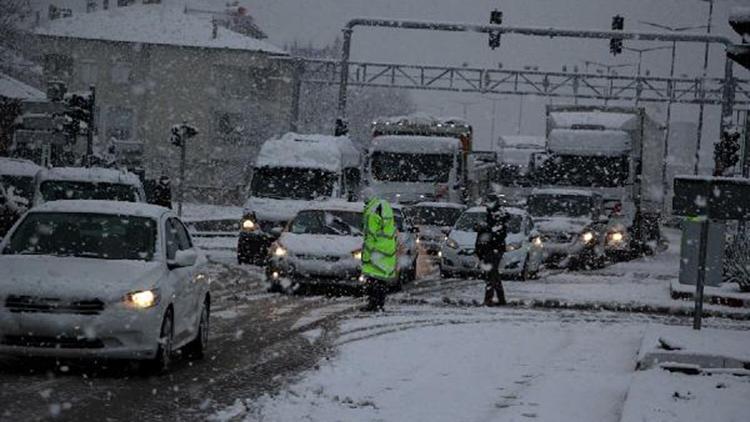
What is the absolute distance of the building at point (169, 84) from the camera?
266 ft

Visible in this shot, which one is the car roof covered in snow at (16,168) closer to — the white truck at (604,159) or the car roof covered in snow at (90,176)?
the car roof covered in snow at (90,176)

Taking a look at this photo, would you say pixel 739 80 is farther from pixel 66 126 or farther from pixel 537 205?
pixel 66 126

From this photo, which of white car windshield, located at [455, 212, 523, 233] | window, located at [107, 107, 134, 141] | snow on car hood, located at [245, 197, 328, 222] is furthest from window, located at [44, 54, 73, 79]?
white car windshield, located at [455, 212, 523, 233]

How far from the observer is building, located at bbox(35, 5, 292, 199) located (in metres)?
81.0

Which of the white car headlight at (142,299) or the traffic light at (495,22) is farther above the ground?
the traffic light at (495,22)

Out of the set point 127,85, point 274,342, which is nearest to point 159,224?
point 274,342

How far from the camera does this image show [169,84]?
81.4 metres

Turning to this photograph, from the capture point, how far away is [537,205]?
35.5 meters

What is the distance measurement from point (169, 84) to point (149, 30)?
14.3ft

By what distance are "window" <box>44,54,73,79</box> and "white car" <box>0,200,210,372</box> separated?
71496mm

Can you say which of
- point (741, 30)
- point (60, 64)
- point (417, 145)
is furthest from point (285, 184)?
point (60, 64)

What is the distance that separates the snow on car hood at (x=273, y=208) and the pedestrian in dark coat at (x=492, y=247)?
26.0 feet

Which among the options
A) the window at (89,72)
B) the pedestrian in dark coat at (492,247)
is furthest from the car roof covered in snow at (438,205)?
the window at (89,72)

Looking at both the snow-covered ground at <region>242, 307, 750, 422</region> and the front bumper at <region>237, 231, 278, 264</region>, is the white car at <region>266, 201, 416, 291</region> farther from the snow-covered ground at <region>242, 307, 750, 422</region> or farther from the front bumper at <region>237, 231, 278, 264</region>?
the front bumper at <region>237, 231, 278, 264</region>
